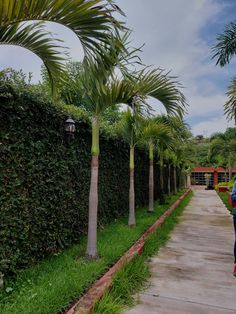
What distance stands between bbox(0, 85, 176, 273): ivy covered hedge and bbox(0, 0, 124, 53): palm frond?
44.7 inches

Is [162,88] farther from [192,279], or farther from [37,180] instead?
[192,279]

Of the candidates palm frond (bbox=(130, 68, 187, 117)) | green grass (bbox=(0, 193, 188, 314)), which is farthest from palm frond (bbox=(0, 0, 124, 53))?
green grass (bbox=(0, 193, 188, 314))

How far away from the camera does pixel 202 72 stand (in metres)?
13.4

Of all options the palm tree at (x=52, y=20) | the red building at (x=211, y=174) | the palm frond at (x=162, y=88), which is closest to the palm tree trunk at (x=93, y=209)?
the palm frond at (x=162, y=88)

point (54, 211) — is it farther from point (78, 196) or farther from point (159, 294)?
point (159, 294)

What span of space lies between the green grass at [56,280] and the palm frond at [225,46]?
717 centimetres

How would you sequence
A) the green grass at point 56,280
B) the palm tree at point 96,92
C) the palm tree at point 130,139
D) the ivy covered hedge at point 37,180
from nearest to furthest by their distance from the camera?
the green grass at point 56,280 < the palm tree at point 96,92 < the ivy covered hedge at point 37,180 < the palm tree at point 130,139

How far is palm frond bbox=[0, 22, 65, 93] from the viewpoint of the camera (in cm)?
274

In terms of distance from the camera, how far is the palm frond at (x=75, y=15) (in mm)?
2307

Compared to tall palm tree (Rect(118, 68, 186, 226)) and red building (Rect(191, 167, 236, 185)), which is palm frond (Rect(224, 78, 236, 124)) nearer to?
tall palm tree (Rect(118, 68, 186, 226))

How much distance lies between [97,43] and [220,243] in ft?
17.3

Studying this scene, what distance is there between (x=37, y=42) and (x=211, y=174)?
45.6 meters

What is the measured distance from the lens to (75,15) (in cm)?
257

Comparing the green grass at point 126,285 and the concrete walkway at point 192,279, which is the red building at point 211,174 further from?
the green grass at point 126,285
